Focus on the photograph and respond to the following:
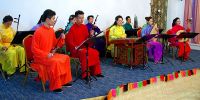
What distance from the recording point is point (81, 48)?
557 centimetres

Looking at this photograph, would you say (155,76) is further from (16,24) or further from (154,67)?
(16,24)

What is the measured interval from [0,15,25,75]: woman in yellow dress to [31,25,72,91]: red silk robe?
1031 mm

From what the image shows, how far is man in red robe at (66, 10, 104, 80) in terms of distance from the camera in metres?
5.43

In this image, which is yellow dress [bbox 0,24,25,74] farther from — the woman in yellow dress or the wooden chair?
the wooden chair

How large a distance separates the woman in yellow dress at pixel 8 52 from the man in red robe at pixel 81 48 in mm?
999

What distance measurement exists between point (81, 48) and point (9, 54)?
131cm

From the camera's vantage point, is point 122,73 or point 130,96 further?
point 122,73

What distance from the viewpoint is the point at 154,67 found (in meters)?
6.71

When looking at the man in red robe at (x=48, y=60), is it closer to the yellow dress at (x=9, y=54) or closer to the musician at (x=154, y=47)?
the yellow dress at (x=9, y=54)

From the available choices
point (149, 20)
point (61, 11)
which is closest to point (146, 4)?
point (149, 20)

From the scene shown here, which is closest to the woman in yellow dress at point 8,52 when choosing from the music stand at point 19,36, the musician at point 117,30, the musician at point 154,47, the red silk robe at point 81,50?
the music stand at point 19,36

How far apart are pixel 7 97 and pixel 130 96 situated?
179cm

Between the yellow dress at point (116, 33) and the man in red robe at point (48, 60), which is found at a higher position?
the yellow dress at point (116, 33)

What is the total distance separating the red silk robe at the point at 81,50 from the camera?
5426mm
